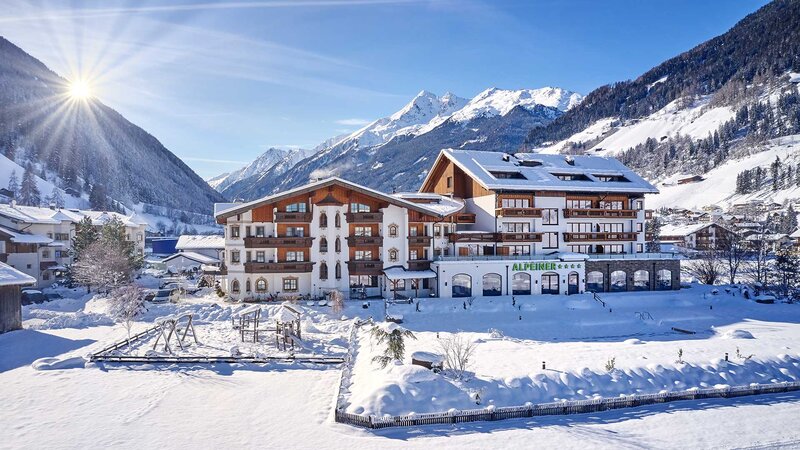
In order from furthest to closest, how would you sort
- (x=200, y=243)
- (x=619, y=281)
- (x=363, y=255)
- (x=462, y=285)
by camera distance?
(x=200, y=243), (x=619, y=281), (x=462, y=285), (x=363, y=255)

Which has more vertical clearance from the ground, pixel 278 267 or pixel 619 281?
pixel 278 267

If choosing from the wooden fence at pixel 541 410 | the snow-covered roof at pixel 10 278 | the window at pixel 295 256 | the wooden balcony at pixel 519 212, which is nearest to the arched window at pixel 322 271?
the window at pixel 295 256

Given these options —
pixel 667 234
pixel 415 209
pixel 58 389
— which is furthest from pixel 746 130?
pixel 58 389

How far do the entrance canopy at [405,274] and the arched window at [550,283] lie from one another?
457 inches

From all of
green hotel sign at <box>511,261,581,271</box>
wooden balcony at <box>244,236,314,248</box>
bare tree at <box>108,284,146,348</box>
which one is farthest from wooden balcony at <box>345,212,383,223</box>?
bare tree at <box>108,284,146,348</box>

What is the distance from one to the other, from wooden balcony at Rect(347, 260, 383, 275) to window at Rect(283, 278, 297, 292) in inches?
200

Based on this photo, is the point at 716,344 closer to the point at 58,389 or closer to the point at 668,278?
the point at 668,278

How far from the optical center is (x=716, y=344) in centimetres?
2777

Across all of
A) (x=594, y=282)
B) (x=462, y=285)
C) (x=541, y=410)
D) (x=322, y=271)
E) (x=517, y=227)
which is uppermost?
(x=517, y=227)

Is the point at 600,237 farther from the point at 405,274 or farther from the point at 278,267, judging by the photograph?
the point at 278,267

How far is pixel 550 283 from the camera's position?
4550cm

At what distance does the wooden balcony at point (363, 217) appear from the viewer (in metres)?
42.1

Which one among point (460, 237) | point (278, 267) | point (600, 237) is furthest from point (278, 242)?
point (600, 237)

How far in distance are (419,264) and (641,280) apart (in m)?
24.7
